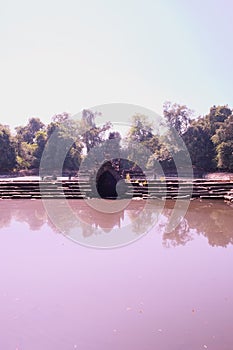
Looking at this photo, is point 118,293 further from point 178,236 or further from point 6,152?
point 6,152

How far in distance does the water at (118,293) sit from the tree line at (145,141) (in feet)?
70.9

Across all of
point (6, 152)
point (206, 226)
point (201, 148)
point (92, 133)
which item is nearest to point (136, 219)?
point (206, 226)

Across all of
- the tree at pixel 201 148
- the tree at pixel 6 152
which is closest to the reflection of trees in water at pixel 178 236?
the tree at pixel 201 148

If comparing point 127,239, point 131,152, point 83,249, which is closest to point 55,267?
point 83,249

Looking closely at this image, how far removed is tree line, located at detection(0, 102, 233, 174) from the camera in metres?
33.0

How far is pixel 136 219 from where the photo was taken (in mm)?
11633

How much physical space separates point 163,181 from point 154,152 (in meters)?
20.3

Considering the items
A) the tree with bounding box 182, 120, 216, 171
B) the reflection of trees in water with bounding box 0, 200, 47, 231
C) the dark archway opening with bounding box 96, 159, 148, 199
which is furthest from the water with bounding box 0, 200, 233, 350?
the tree with bounding box 182, 120, 216, 171

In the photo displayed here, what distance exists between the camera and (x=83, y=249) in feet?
23.9

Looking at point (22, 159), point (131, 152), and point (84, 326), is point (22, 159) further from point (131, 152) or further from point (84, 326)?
point (84, 326)

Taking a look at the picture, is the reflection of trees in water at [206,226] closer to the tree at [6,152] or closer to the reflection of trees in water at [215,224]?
the reflection of trees in water at [215,224]

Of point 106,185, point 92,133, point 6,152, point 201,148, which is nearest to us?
point 106,185

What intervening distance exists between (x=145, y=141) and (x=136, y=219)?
29.9 metres

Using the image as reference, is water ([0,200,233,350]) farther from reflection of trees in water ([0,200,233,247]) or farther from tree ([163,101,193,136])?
tree ([163,101,193,136])
